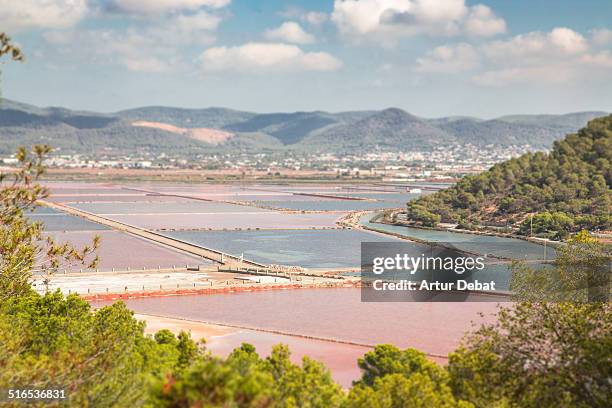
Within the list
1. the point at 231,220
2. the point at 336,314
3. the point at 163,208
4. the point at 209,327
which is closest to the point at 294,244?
the point at 231,220

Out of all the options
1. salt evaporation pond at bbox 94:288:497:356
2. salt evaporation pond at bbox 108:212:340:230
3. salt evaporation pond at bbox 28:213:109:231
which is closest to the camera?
salt evaporation pond at bbox 94:288:497:356

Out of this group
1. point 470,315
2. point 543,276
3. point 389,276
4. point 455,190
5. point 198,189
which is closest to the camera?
point 543,276

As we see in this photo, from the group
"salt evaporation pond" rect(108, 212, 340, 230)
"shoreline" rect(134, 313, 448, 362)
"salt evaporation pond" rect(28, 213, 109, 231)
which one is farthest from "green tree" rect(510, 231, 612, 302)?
"salt evaporation pond" rect(28, 213, 109, 231)

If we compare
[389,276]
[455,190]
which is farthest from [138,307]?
[455,190]

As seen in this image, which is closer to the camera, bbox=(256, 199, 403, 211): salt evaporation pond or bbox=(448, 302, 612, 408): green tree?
bbox=(448, 302, 612, 408): green tree

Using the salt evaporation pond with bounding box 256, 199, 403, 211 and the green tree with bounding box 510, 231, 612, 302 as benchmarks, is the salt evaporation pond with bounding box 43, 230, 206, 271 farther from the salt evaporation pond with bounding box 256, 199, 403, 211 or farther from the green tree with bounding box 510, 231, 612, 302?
the salt evaporation pond with bounding box 256, 199, 403, 211

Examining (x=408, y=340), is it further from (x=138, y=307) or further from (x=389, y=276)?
(x=389, y=276)

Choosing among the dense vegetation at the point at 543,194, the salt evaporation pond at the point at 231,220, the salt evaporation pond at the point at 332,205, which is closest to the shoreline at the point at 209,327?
the salt evaporation pond at the point at 231,220

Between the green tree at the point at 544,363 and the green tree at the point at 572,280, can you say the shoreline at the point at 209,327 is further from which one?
the green tree at the point at 544,363
